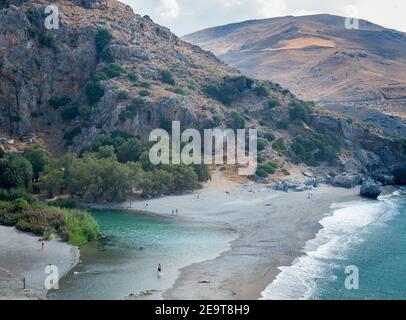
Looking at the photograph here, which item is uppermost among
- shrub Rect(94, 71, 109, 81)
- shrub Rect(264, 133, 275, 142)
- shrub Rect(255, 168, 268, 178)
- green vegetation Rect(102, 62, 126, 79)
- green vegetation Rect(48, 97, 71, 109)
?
green vegetation Rect(102, 62, 126, 79)

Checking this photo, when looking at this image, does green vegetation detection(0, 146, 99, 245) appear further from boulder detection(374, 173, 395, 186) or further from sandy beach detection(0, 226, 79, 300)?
boulder detection(374, 173, 395, 186)

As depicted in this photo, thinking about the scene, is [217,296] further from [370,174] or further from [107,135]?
[370,174]

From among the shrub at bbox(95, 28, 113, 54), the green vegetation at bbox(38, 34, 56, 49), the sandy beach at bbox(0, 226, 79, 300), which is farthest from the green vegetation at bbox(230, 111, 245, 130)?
the sandy beach at bbox(0, 226, 79, 300)

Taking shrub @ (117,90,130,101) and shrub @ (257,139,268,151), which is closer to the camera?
shrub @ (117,90,130,101)

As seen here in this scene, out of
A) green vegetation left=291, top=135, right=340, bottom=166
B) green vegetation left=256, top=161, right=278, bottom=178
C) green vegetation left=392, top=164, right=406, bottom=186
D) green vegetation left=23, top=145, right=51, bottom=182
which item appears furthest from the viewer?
Result: green vegetation left=291, top=135, right=340, bottom=166

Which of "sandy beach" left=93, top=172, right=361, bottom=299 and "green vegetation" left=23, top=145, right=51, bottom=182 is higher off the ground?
"green vegetation" left=23, top=145, right=51, bottom=182

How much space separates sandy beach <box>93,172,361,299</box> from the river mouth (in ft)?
5.71

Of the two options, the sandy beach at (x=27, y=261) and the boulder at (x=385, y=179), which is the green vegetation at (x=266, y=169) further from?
the sandy beach at (x=27, y=261)

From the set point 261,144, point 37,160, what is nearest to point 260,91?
point 261,144

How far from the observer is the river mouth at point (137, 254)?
39.0 metres

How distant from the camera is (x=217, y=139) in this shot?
102 meters

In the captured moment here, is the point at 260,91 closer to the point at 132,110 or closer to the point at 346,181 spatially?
the point at 132,110

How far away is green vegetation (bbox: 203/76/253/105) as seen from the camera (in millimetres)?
120125
